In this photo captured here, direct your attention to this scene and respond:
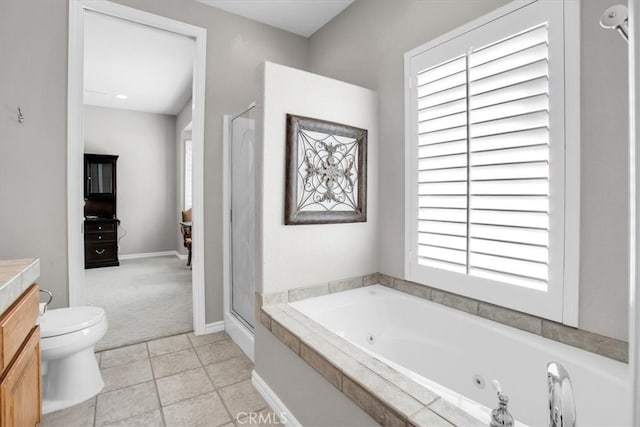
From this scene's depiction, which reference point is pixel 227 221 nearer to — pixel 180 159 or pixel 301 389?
pixel 301 389

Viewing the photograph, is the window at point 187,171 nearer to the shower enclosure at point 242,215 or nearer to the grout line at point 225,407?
the shower enclosure at point 242,215

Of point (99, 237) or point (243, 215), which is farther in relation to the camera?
point (99, 237)

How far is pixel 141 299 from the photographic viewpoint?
3.78m

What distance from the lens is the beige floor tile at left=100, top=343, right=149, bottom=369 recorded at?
2.38 metres

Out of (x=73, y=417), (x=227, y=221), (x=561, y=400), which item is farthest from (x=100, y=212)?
(x=561, y=400)

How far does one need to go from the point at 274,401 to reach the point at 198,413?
16.7 inches

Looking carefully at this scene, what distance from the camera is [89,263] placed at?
5.35 m

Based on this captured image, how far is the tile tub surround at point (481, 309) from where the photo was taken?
138 centimetres

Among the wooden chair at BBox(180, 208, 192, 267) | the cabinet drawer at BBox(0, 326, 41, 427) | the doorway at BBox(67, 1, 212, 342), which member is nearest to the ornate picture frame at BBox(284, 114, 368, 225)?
the cabinet drawer at BBox(0, 326, 41, 427)

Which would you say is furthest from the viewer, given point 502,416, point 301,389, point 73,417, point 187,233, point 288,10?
point 187,233

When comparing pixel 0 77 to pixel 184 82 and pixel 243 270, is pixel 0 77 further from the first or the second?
pixel 184 82

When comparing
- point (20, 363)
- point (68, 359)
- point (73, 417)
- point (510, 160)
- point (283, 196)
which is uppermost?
point (510, 160)

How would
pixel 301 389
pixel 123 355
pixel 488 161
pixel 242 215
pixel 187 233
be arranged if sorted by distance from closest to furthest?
1. pixel 301 389
2. pixel 488 161
3. pixel 123 355
4. pixel 242 215
5. pixel 187 233

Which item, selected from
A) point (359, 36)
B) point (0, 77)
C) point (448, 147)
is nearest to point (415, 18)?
point (359, 36)
